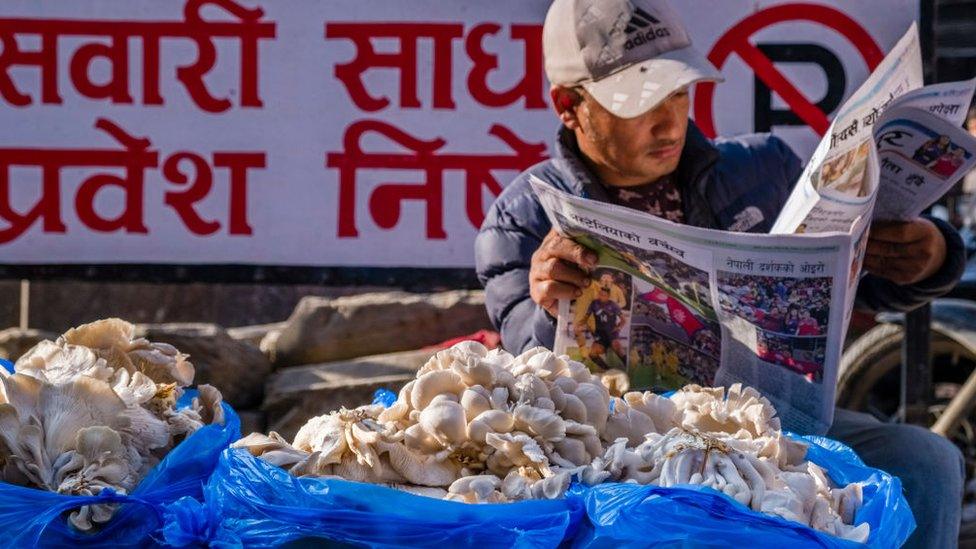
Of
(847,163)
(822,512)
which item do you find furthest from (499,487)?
(847,163)

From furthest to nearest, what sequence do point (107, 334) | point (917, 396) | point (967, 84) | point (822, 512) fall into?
1. point (917, 396)
2. point (967, 84)
3. point (107, 334)
4. point (822, 512)

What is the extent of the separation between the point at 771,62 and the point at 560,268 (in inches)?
73.5

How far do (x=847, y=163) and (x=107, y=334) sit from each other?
45.6 inches

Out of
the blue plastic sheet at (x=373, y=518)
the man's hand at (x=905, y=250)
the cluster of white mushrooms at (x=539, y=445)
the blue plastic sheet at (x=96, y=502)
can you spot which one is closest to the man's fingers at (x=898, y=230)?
the man's hand at (x=905, y=250)

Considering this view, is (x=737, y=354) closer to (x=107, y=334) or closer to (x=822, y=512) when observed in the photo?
(x=822, y=512)

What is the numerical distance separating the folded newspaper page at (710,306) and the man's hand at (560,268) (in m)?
0.02

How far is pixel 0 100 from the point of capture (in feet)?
13.6

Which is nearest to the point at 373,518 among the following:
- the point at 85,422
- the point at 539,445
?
the point at 539,445

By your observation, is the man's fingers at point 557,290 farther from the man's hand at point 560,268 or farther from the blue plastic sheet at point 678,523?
the blue plastic sheet at point 678,523

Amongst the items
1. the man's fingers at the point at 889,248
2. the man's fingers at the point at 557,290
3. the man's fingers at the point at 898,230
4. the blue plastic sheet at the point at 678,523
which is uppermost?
the man's fingers at the point at 898,230

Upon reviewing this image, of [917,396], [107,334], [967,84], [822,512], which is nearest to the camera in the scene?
[822,512]

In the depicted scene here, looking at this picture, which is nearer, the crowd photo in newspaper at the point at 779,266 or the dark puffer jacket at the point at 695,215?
the crowd photo in newspaper at the point at 779,266

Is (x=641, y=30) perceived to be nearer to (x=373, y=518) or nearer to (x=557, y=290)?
(x=557, y=290)

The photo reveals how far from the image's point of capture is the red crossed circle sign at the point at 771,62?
401cm
